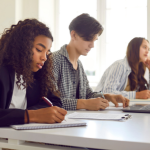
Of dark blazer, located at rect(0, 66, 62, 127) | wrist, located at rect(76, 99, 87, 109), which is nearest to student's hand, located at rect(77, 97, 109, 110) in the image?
wrist, located at rect(76, 99, 87, 109)

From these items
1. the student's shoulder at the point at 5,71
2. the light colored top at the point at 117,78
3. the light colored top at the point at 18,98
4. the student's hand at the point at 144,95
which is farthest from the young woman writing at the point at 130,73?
the student's shoulder at the point at 5,71

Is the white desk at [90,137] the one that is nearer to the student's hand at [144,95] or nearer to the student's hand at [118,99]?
the student's hand at [118,99]

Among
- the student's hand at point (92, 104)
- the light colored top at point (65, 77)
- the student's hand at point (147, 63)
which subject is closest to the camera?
the student's hand at point (92, 104)

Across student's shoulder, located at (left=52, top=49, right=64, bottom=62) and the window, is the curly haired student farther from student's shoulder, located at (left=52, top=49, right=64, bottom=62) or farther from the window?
the window

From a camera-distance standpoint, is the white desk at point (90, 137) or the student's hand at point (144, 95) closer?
the white desk at point (90, 137)

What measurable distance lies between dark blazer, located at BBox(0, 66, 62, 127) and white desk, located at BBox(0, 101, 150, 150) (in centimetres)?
6

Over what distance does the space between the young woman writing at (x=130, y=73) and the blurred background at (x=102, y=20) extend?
1.01m

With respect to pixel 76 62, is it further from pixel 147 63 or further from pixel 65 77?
pixel 147 63

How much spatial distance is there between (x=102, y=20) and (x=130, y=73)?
59.2 inches

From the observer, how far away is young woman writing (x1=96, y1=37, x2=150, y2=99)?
2232 millimetres

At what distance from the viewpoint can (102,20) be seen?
3566 mm

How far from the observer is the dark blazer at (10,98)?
82 centimetres

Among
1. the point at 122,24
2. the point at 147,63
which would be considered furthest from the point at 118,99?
the point at 122,24

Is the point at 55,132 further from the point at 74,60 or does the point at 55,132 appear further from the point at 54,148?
the point at 74,60
